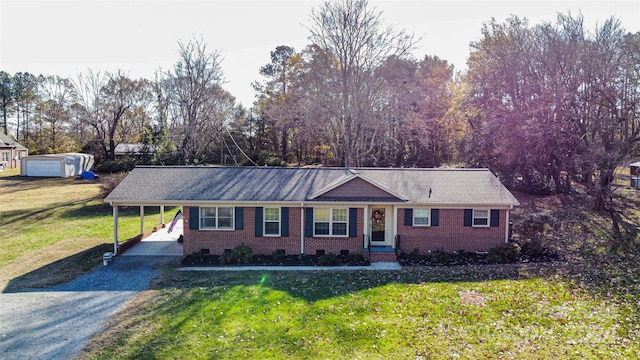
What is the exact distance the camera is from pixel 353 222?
16.9m

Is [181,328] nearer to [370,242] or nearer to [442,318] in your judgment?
[442,318]

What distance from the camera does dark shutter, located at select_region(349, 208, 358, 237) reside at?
16906mm

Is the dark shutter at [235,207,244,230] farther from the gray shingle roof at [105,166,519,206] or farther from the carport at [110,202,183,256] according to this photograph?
the carport at [110,202,183,256]

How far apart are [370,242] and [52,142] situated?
178 feet

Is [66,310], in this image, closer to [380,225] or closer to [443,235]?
[380,225]

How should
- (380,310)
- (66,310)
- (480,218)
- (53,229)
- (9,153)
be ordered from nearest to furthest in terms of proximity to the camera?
(380,310), (66,310), (480,218), (53,229), (9,153)

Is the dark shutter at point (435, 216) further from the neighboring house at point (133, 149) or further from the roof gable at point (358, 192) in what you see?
the neighboring house at point (133, 149)

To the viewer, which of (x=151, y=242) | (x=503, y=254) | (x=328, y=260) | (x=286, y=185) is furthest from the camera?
(x=151, y=242)

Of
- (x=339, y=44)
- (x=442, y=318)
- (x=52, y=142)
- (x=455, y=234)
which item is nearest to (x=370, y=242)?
(x=455, y=234)

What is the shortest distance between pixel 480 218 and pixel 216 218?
1113cm

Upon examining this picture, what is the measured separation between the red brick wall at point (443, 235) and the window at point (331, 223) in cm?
237

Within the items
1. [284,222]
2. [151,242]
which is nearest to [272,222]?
[284,222]

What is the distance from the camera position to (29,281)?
14.3m

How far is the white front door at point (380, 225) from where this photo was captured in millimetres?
17609
